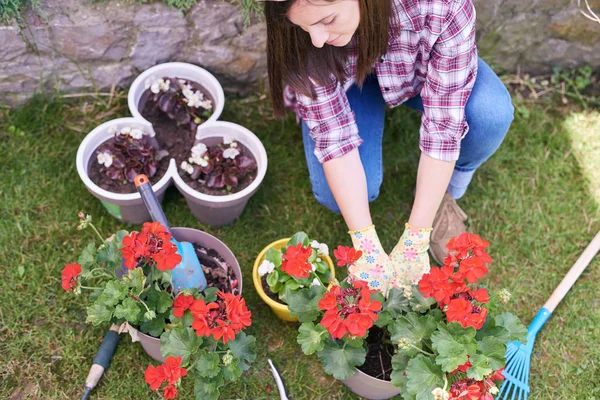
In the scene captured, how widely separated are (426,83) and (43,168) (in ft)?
4.52

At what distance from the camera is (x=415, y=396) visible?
1450mm

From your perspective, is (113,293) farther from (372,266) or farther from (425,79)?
(425,79)

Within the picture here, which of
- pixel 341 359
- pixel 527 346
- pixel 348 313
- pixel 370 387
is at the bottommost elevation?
pixel 527 346

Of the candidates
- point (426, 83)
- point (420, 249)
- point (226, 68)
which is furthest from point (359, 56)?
point (226, 68)

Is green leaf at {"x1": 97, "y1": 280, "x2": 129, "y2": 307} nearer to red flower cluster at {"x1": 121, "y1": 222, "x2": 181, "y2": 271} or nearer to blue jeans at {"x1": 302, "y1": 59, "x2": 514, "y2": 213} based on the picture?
red flower cluster at {"x1": 121, "y1": 222, "x2": 181, "y2": 271}

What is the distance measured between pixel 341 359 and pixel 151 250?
1.84 feet

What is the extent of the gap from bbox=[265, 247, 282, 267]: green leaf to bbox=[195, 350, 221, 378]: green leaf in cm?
39

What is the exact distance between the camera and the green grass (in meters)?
1.88

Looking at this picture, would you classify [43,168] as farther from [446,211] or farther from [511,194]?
[511,194]

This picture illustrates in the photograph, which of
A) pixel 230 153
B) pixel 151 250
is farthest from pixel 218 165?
pixel 151 250

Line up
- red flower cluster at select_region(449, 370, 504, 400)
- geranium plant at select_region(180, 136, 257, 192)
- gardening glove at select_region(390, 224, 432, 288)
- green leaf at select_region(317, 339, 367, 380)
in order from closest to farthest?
red flower cluster at select_region(449, 370, 504, 400) → green leaf at select_region(317, 339, 367, 380) → gardening glove at select_region(390, 224, 432, 288) → geranium plant at select_region(180, 136, 257, 192)

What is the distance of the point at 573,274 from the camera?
204cm

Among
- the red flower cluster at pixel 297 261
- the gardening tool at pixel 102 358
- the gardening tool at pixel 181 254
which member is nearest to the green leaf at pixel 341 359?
the red flower cluster at pixel 297 261

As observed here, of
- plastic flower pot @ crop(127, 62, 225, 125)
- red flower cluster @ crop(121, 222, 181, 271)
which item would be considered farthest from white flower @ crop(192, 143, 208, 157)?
red flower cluster @ crop(121, 222, 181, 271)
